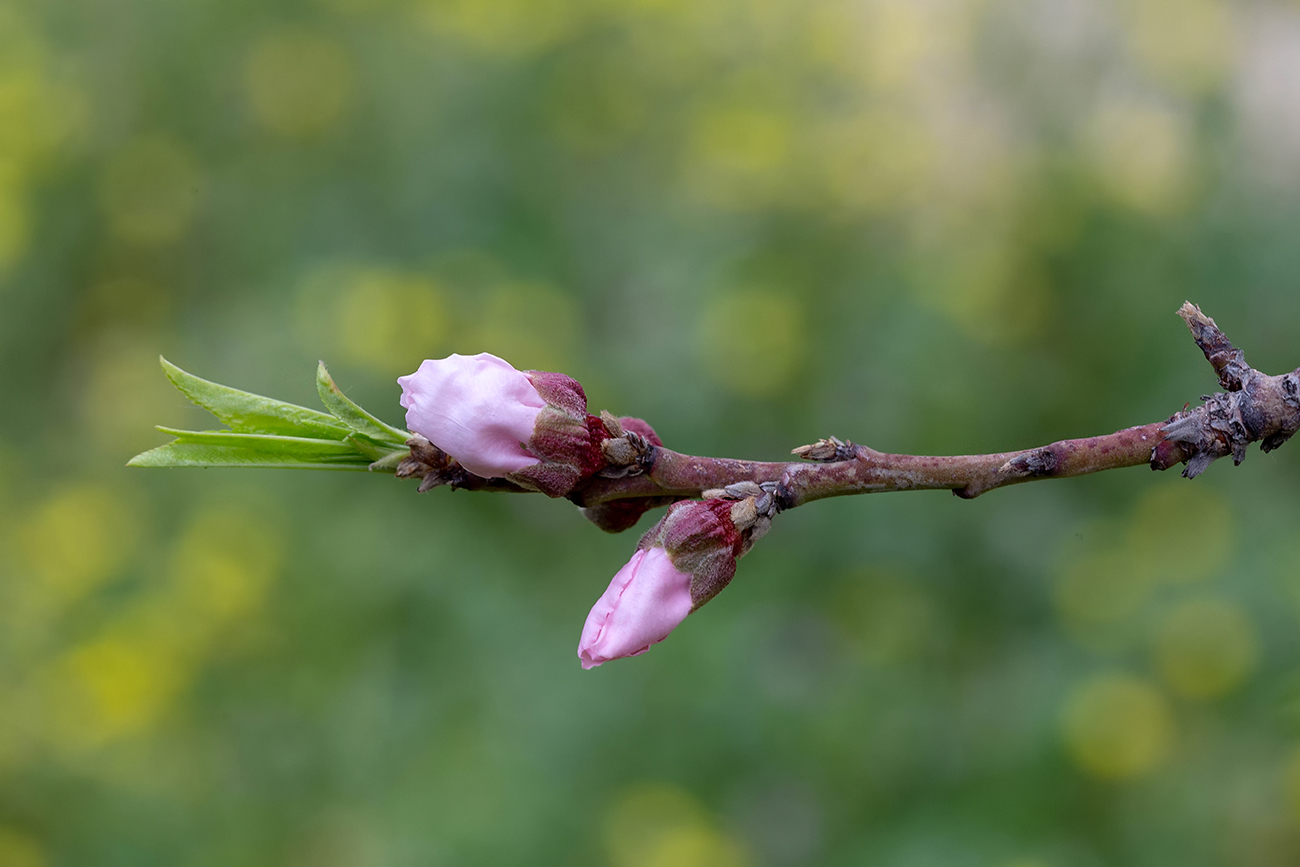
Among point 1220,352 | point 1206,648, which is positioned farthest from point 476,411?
point 1206,648

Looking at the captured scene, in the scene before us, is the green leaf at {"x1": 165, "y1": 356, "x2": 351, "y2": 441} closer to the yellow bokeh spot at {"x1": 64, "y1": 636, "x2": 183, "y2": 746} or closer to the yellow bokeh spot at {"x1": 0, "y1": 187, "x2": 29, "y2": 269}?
the yellow bokeh spot at {"x1": 64, "y1": 636, "x2": 183, "y2": 746}

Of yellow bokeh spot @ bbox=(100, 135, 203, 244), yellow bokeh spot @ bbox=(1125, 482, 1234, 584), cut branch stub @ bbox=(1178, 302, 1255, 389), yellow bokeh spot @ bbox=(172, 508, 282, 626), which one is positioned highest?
yellow bokeh spot @ bbox=(100, 135, 203, 244)

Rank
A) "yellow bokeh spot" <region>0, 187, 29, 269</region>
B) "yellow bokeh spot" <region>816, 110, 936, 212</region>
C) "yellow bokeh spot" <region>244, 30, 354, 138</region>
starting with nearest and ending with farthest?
1. "yellow bokeh spot" <region>816, 110, 936, 212</region>
2. "yellow bokeh spot" <region>0, 187, 29, 269</region>
3. "yellow bokeh spot" <region>244, 30, 354, 138</region>

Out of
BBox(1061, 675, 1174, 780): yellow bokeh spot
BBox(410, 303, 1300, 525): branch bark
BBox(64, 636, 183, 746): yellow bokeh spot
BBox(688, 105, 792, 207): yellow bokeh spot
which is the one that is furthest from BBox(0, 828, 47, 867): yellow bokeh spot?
BBox(688, 105, 792, 207): yellow bokeh spot

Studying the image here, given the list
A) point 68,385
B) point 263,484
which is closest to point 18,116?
point 68,385

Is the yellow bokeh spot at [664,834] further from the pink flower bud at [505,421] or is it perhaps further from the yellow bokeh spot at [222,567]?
the pink flower bud at [505,421]

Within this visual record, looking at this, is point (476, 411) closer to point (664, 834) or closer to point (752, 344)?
point (664, 834)
